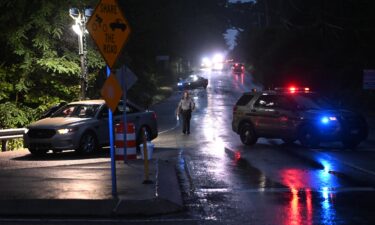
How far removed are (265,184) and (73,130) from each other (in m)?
6.97

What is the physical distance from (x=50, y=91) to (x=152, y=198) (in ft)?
54.8

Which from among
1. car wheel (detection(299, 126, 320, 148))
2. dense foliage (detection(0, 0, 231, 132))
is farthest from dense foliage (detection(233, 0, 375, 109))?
car wheel (detection(299, 126, 320, 148))

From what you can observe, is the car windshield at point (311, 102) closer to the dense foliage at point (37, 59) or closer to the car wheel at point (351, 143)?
the car wheel at point (351, 143)

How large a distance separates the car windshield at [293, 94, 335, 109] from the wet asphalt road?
127 cm

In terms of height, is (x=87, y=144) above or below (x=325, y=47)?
below

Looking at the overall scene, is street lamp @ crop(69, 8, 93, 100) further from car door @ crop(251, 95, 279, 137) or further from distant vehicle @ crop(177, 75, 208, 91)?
distant vehicle @ crop(177, 75, 208, 91)

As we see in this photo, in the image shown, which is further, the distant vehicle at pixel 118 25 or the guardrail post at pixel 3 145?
the guardrail post at pixel 3 145

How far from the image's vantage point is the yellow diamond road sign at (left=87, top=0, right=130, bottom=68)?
32.3ft

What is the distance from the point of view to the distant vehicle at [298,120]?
60.1 feet

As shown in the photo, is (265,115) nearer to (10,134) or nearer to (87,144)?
(87,144)

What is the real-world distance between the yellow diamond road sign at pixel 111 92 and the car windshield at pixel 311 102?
975 cm

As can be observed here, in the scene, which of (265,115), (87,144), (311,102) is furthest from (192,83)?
(87,144)

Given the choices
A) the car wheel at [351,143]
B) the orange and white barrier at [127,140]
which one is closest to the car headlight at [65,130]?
the orange and white barrier at [127,140]

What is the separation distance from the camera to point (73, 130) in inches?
683
